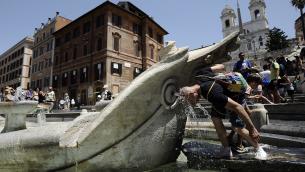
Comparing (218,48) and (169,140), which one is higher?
(218,48)

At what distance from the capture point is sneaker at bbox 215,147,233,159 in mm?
3058

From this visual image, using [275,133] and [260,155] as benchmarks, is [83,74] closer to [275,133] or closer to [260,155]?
[275,133]

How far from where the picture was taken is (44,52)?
4941 centimetres

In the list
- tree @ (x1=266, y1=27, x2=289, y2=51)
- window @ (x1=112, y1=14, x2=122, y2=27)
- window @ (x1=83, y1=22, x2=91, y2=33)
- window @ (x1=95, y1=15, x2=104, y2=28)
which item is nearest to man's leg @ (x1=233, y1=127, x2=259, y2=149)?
window @ (x1=112, y1=14, x2=122, y2=27)

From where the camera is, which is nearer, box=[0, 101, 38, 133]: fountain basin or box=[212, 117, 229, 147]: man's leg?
box=[212, 117, 229, 147]: man's leg

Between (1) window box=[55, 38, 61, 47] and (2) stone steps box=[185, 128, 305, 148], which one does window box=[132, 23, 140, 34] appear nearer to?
(1) window box=[55, 38, 61, 47]

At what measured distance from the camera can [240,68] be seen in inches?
282

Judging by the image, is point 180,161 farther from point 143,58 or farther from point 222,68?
point 143,58

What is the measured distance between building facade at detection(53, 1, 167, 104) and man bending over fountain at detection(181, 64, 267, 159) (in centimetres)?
2954

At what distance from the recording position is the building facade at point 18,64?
61.2 m

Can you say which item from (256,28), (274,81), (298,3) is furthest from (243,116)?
(256,28)

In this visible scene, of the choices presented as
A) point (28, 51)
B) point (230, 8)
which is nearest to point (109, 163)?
point (28, 51)

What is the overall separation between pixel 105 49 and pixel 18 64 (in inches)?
1572

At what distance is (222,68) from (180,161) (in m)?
1.44
